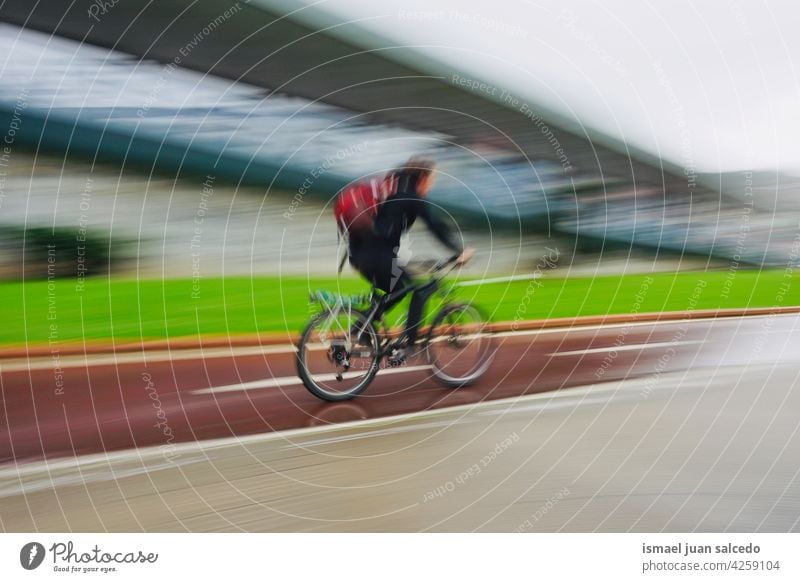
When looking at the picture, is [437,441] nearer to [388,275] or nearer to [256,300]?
[388,275]

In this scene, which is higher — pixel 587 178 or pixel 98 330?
pixel 587 178

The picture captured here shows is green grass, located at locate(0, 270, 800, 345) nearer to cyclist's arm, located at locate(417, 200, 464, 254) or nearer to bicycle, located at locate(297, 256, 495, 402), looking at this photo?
bicycle, located at locate(297, 256, 495, 402)

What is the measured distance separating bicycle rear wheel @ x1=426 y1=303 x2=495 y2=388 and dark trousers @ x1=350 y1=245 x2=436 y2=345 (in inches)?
4.6

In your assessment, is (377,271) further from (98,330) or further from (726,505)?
(726,505)

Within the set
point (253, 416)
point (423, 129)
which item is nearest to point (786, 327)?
point (423, 129)

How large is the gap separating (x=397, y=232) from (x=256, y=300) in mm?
779

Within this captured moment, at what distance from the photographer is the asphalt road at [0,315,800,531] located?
3678 millimetres

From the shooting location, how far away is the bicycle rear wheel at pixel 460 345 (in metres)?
4.03

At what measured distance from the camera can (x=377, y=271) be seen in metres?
4.01

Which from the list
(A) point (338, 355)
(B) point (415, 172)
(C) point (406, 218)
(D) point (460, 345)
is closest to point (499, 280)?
(D) point (460, 345)

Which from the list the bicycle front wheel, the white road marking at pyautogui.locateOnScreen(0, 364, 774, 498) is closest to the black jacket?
the bicycle front wheel

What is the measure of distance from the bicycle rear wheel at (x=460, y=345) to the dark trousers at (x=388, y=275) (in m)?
0.12
